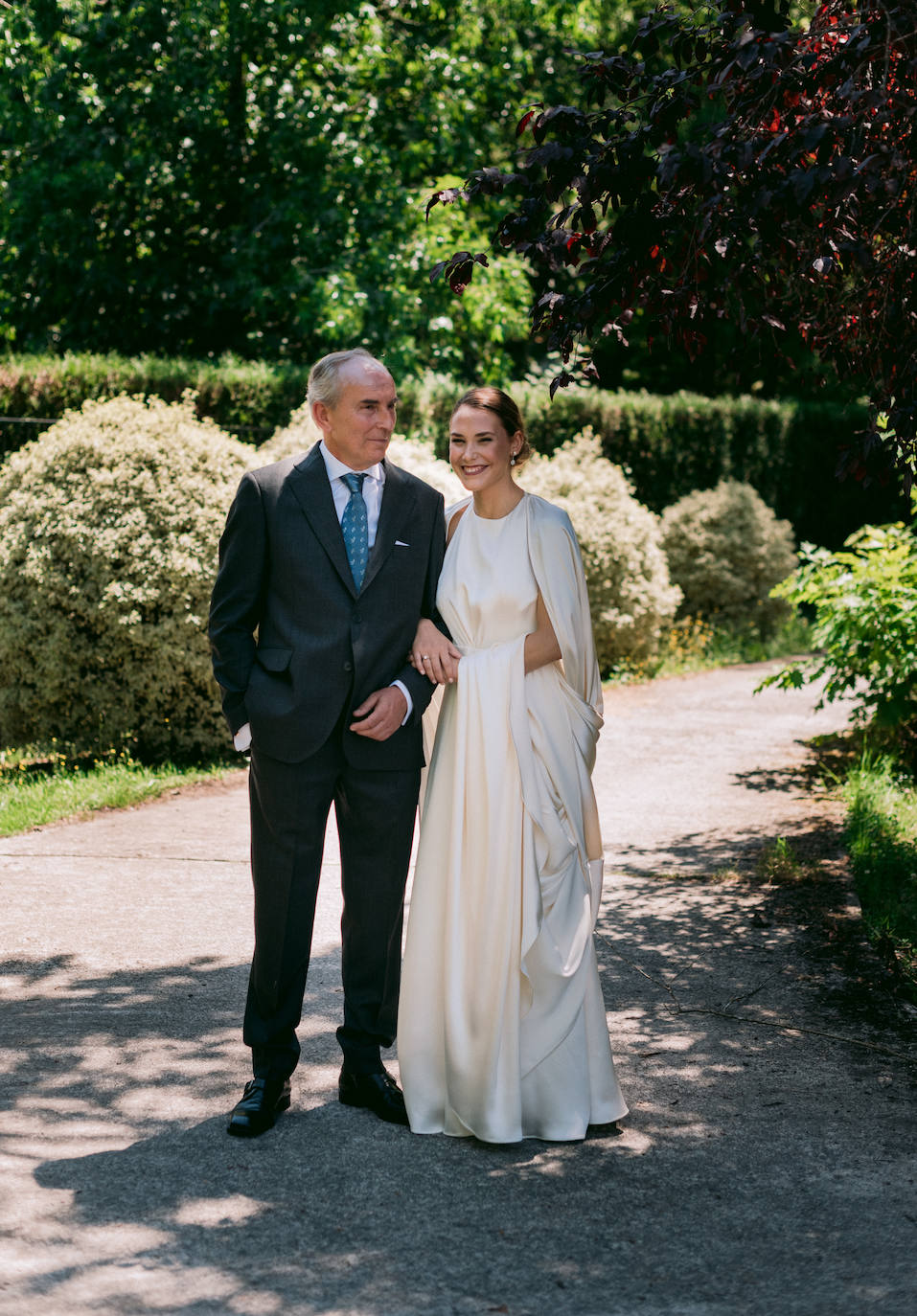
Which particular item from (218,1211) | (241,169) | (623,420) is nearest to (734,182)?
(218,1211)

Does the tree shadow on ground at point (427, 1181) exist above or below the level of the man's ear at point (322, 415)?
below

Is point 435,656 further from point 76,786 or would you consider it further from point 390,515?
point 76,786

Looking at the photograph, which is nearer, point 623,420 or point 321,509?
point 321,509

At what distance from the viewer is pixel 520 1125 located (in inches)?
143

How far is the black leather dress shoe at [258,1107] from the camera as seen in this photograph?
3.64m

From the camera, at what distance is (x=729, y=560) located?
15.4m

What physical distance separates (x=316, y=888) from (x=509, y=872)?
548 millimetres

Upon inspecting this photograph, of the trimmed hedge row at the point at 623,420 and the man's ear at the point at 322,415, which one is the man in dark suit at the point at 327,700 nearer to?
the man's ear at the point at 322,415

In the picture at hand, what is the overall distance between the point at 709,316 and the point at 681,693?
764 centimetres

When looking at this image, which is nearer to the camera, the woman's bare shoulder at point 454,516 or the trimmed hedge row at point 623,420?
the woman's bare shoulder at point 454,516

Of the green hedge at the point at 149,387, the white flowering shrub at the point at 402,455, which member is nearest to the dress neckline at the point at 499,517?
the white flowering shrub at the point at 402,455

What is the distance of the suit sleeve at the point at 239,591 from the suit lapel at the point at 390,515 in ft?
1.00

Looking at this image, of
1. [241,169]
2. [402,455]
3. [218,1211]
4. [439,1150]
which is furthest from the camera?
[241,169]

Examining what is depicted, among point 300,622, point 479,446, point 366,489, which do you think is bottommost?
point 300,622
